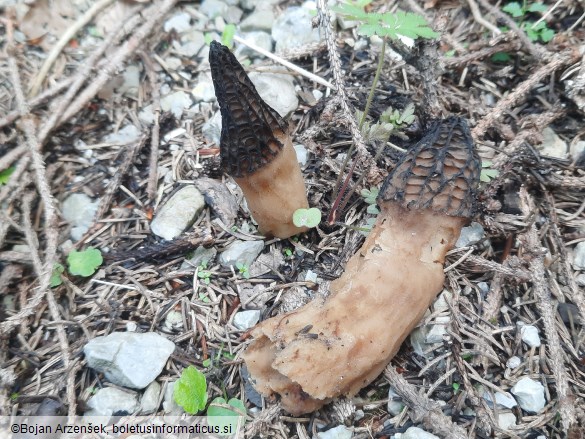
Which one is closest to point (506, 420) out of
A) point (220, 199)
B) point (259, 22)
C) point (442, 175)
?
point (442, 175)

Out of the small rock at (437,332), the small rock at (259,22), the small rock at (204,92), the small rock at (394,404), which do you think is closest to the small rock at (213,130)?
the small rock at (204,92)

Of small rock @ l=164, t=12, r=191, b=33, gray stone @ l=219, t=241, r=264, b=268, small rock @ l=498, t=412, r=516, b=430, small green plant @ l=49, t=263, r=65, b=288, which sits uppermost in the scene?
small rock @ l=164, t=12, r=191, b=33

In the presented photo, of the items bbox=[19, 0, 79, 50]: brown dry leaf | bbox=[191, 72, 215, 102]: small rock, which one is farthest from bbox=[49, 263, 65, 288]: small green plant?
bbox=[19, 0, 79, 50]: brown dry leaf

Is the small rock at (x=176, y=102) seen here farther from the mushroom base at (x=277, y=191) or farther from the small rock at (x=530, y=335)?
the small rock at (x=530, y=335)

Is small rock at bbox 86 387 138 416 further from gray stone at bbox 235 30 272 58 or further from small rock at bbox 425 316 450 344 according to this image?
gray stone at bbox 235 30 272 58

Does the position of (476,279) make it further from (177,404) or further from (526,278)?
(177,404)

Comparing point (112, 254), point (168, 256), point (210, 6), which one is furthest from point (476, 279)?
point (210, 6)

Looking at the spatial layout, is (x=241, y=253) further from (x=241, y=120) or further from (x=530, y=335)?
(x=530, y=335)
